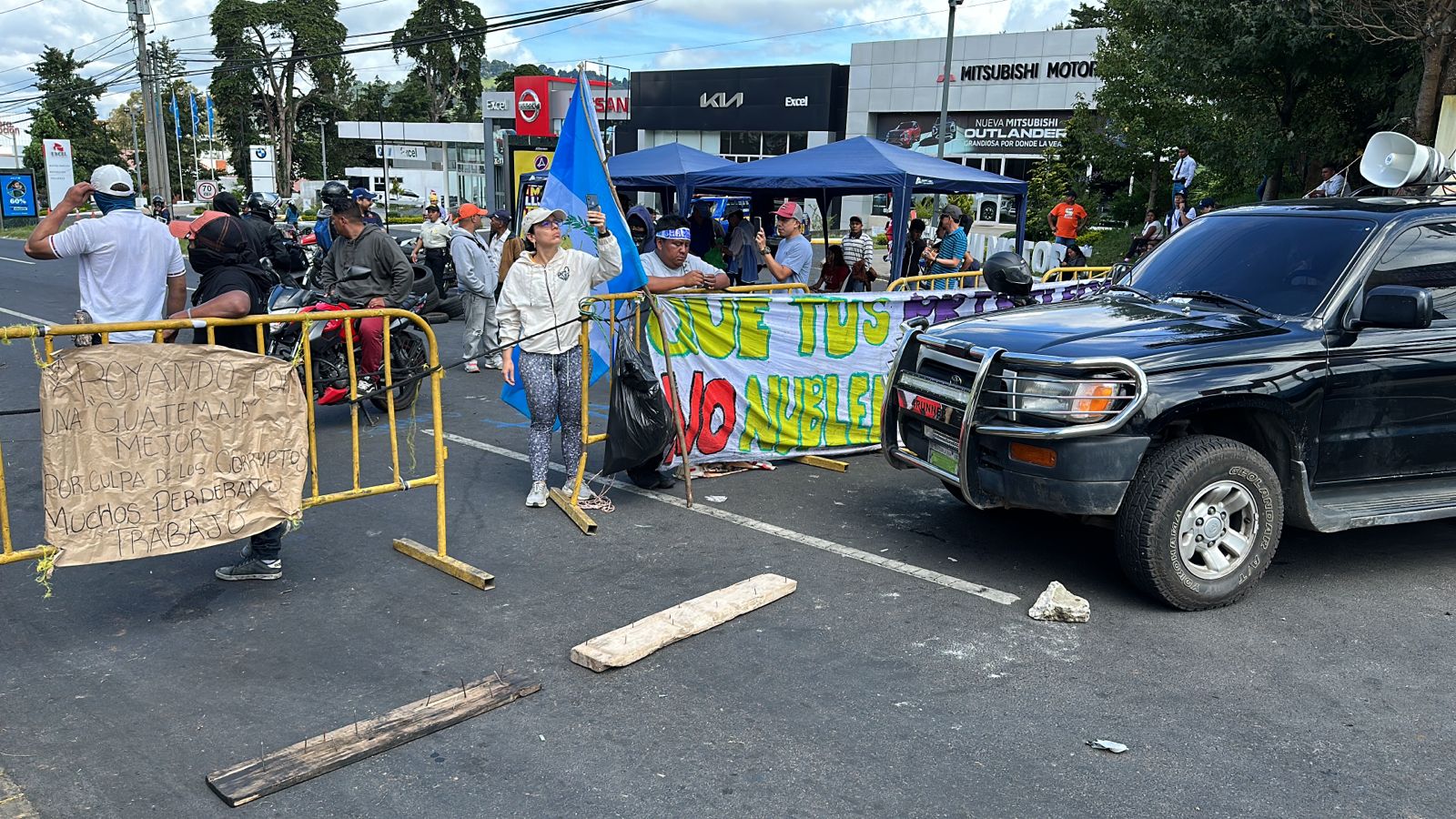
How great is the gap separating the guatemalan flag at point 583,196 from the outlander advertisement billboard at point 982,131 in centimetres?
3507

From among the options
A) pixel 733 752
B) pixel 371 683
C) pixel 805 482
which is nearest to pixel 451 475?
pixel 805 482

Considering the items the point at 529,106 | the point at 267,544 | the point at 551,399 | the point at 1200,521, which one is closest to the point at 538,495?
the point at 551,399

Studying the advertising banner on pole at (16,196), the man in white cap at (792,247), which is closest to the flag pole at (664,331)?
the man in white cap at (792,247)

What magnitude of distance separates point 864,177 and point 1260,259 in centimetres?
794

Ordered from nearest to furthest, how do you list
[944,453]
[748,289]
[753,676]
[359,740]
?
[359,740] < [753,676] < [944,453] < [748,289]

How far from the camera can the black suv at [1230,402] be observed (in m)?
4.83

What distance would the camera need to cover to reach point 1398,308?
4.84 m

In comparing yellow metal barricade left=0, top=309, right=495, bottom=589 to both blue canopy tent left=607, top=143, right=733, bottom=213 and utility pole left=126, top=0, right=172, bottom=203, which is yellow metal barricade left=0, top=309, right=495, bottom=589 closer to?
blue canopy tent left=607, top=143, right=733, bottom=213

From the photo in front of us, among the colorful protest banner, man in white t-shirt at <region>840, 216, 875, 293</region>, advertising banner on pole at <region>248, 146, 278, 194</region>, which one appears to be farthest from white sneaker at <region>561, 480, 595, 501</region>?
advertising banner on pole at <region>248, 146, 278, 194</region>

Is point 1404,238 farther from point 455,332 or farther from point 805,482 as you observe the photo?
point 455,332

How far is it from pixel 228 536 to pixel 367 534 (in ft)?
4.56

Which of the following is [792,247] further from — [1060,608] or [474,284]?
[1060,608]

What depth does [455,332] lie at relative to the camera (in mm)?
14586

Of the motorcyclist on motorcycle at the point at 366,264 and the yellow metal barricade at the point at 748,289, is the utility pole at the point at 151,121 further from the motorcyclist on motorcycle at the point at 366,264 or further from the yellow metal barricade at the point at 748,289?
the yellow metal barricade at the point at 748,289
